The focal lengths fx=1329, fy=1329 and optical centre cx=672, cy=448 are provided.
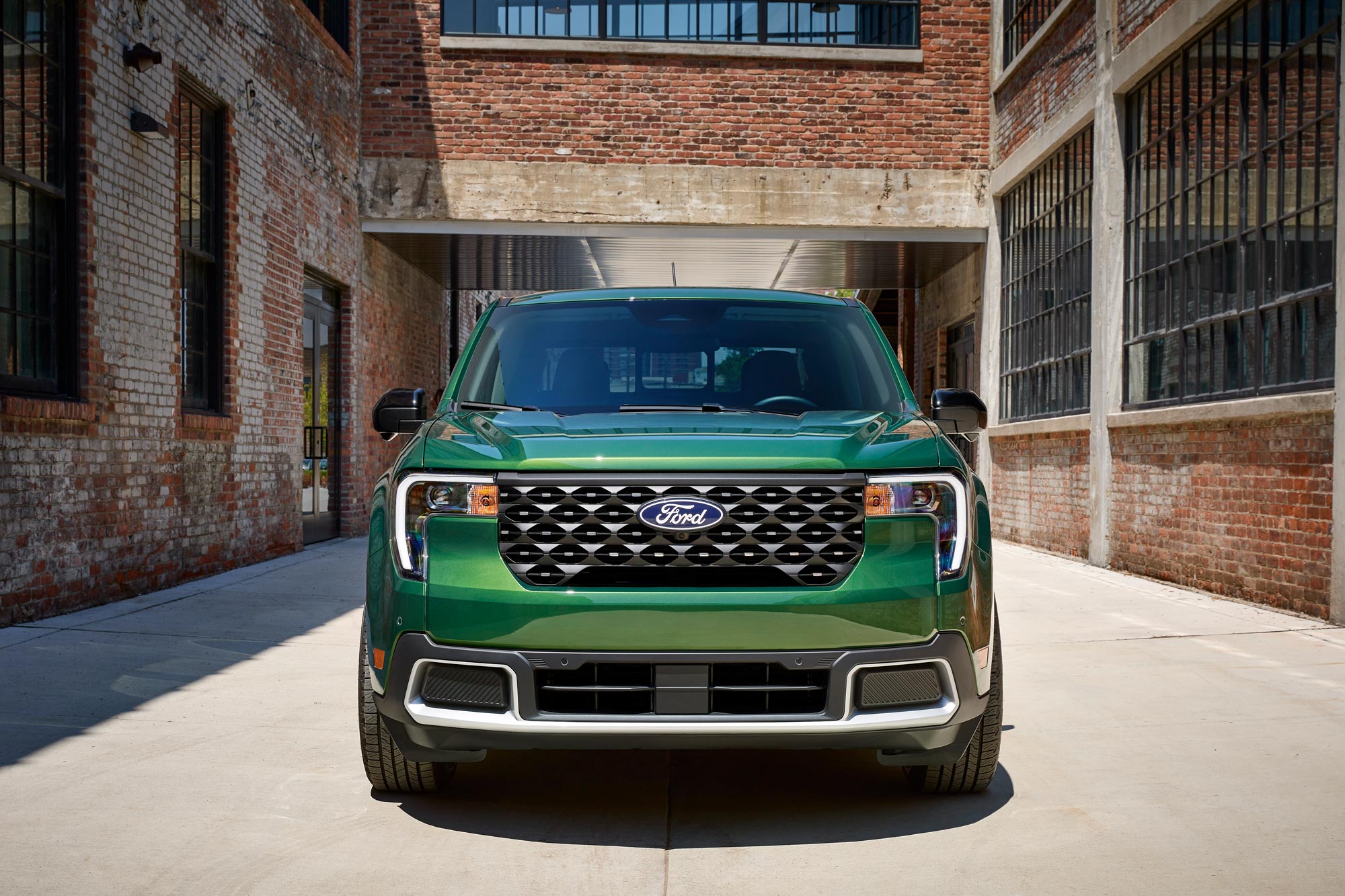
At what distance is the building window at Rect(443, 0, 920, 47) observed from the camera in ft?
54.3

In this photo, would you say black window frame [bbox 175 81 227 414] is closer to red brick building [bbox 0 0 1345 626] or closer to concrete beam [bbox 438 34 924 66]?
red brick building [bbox 0 0 1345 626]

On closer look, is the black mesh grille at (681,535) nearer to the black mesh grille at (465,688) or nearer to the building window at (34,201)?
the black mesh grille at (465,688)

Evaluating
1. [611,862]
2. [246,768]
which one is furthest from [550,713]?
[246,768]

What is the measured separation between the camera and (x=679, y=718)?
365cm

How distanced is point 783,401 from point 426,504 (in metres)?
1.55

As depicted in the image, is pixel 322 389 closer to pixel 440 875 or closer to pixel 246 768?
pixel 246 768

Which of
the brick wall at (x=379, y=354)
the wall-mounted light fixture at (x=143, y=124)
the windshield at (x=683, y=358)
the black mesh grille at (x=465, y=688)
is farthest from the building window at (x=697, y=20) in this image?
the black mesh grille at (x=465, y=688)

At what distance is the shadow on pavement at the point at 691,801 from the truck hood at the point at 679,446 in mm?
1107

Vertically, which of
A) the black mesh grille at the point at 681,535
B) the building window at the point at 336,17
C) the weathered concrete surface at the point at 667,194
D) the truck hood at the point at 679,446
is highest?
the building window at the point at 336,17

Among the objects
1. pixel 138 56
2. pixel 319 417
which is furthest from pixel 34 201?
pixel 319 417

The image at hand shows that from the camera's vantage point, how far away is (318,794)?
4.36 m

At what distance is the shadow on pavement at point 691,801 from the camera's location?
3969 millimetres

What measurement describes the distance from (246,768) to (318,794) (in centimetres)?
49

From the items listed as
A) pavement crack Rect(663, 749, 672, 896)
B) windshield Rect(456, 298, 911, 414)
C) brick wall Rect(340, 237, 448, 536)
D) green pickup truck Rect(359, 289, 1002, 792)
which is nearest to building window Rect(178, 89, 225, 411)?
brick wall Rect(340, 237, 448, 536)
